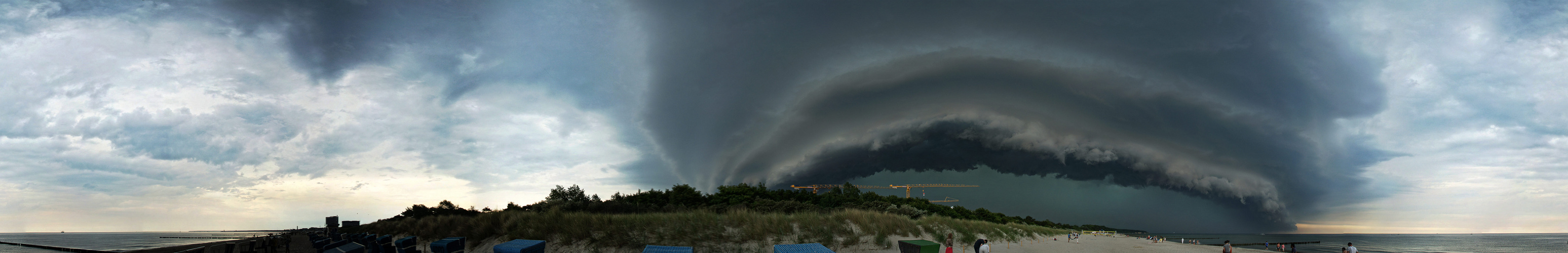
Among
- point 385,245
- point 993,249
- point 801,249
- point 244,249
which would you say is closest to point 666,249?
point 801,249

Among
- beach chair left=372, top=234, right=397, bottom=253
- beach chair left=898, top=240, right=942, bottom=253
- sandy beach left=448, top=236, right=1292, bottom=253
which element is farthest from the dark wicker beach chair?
beach chair left=898, top=240, right=942, bottom=253


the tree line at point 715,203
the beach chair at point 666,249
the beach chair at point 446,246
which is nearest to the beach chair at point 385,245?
the beach chair at point 446,246

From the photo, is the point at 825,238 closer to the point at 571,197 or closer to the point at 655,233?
the point at 655,233

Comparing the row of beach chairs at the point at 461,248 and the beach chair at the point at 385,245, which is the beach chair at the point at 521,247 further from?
the beach chair at the point at 385,245

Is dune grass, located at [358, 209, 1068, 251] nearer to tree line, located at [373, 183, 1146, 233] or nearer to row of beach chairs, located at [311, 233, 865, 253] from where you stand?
row of beach chairs, located at [311, 233, 865, 253]

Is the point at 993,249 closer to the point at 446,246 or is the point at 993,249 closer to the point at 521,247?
the point at 521,247

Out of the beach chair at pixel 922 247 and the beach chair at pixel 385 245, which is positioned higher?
the beach chair at pixel 385 245

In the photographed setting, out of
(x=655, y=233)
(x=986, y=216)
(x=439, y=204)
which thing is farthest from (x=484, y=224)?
(x=986, y=216)
